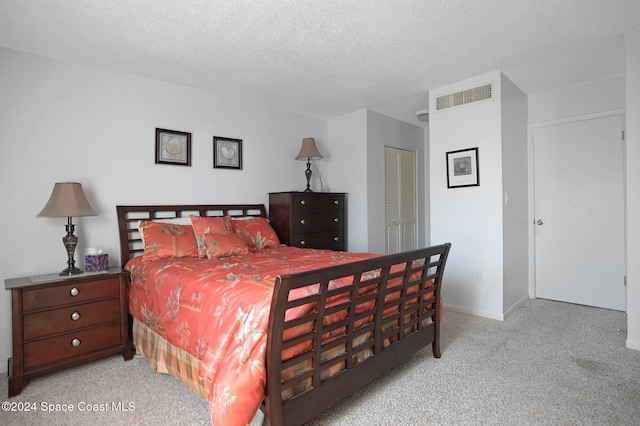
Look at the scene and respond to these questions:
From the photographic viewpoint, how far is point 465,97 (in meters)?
3.60

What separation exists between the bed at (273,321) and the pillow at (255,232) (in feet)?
1.55

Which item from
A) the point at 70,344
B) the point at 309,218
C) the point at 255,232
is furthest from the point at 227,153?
the point at 70,344

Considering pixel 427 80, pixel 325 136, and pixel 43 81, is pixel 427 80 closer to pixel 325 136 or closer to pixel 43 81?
pixel 325 136

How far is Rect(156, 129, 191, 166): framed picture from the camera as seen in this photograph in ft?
11.2

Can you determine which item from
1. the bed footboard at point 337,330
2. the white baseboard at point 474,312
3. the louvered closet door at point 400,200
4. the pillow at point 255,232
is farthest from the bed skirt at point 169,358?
the louvered closet door at point 400,200

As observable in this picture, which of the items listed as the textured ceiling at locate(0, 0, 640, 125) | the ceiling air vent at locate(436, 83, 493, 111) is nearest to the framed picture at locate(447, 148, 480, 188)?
the ceiling air vent at locate(436, 83, 493, 111)

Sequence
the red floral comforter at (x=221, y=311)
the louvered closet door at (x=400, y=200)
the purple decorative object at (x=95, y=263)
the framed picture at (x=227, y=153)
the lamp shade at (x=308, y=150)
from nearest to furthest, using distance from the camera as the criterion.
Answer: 1. the red floral comforter at (x=221, y=311)
2. the purple decorative object at (x=95, y=263)
3. the framed picture at (x=227, y=153)
4. the lamp shade at (x=308, y=150)
5. the louvered closet door at (x=400, y=200)

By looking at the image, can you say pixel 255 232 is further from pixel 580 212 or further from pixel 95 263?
pixel 580 212

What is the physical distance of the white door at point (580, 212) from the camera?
3619mm

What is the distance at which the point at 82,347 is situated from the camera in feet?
8.23

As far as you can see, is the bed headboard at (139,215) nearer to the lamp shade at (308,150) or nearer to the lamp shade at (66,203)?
the lamp shade at (66,203)

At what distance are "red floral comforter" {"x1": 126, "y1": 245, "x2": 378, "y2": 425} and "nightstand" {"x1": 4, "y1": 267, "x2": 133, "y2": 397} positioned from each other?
168 millimetres

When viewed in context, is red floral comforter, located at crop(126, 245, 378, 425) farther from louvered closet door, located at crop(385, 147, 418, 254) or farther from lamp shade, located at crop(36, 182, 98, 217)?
louvered closet door, located at crop(385, 147, 418, 254)

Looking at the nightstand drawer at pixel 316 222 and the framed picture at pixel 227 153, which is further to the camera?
the nightstand drawer at pixel 316 222
